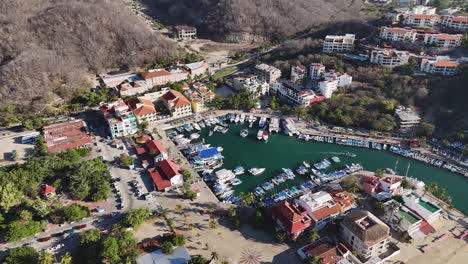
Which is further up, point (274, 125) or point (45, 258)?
point (274, 125)

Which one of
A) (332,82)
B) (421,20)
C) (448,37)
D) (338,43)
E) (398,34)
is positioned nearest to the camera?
(332,82)

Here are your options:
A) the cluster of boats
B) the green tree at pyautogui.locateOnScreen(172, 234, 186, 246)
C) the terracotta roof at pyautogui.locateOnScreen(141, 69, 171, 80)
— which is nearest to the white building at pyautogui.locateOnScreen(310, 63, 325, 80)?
the cluster of boats

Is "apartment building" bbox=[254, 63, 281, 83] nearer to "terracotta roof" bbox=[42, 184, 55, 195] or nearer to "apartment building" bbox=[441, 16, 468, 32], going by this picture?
"apartment building" bbox=[441, 16, 468, 32]

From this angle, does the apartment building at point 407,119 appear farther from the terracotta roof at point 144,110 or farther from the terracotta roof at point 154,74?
the terracotta roof at point 154,74

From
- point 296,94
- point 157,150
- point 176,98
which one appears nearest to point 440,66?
point 296,94

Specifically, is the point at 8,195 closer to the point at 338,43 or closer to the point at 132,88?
the point at 132,88

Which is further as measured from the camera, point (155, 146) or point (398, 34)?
point (398, 34)

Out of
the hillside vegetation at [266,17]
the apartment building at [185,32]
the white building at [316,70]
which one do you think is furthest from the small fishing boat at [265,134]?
the apartment building at [185,32]
